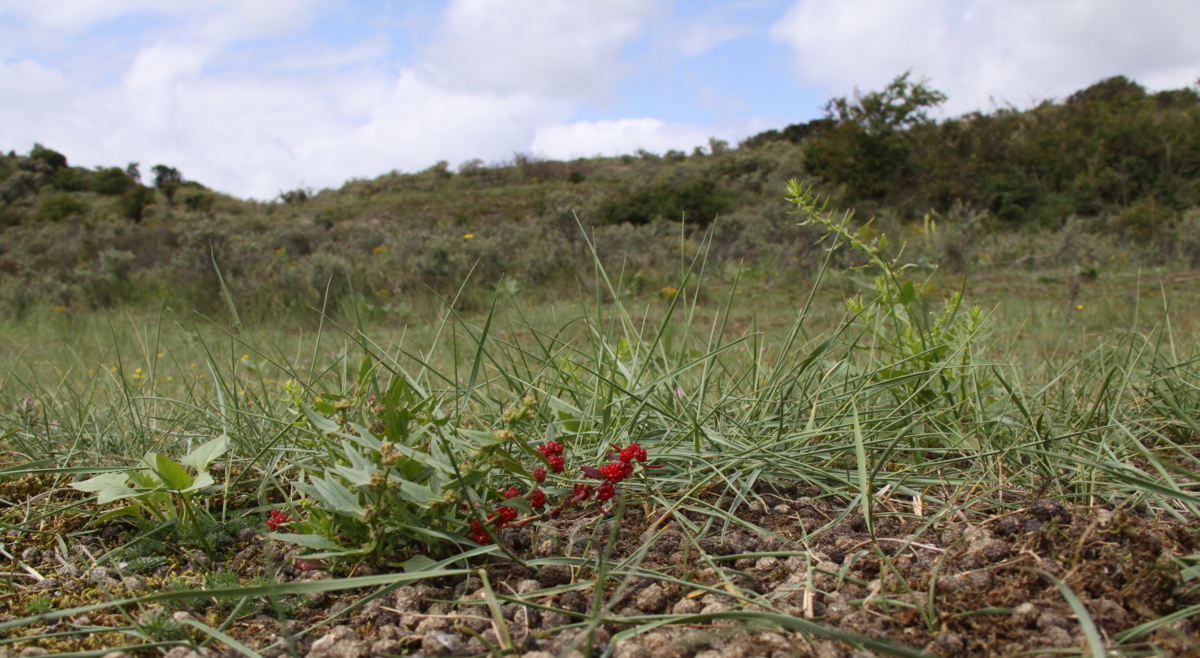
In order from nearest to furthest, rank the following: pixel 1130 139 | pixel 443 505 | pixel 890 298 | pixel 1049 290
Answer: pixel 443 505, pixel 890 298, pixel 1049 290, pixel 1130 139

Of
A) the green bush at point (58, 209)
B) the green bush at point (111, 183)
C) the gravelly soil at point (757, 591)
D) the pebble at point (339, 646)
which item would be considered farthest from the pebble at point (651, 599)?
the green bush at point (111, 183)

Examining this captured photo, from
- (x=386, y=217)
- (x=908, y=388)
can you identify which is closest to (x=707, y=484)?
(x=908, y=388)

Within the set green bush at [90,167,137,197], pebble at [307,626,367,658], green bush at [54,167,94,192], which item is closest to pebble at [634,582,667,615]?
pebble at [307,626,367,658]

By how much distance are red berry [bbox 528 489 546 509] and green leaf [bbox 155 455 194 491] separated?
0.56 metres

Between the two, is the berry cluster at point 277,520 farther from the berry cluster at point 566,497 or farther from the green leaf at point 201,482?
the berry cluster at point 566,497

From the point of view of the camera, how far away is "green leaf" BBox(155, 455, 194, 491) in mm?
1101

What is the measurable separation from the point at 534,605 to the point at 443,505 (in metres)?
0.22

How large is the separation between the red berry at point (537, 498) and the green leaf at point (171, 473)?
557 mm

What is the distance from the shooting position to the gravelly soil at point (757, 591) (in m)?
0.77

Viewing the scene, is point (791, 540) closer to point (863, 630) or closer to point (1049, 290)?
point (863, 630)

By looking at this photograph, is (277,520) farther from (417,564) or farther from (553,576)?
(553,576)

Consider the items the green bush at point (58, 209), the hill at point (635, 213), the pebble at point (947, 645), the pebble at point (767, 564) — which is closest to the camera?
the pebble at point (947, 645)

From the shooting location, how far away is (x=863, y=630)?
31.2 inches

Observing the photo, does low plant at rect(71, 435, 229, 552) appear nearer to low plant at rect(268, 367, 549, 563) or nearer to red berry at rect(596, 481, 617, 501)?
low plant at rect(268, 367, 549, 563)
